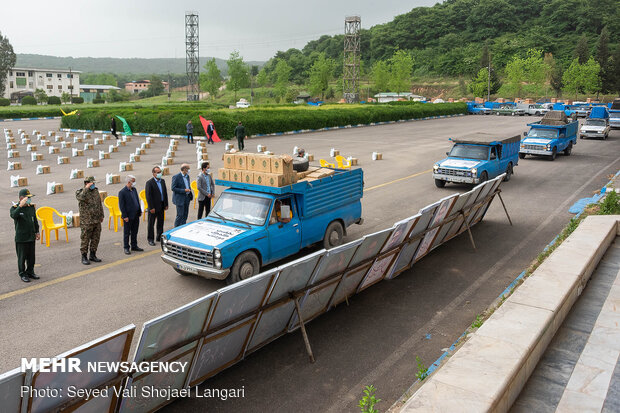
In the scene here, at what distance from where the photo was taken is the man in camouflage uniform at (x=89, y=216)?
10891 millimetres

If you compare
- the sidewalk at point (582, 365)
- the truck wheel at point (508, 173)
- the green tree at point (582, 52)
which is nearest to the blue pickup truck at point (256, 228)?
the sidewalk at point (582, 365)

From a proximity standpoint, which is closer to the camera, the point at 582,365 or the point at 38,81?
the point at 582,365

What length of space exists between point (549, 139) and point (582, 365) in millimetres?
23442

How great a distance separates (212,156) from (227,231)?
64.4 ft

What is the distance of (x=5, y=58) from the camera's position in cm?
13325

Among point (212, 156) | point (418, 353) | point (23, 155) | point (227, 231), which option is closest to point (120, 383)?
point (418, 353)

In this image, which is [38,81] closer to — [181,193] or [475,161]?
[475,161]

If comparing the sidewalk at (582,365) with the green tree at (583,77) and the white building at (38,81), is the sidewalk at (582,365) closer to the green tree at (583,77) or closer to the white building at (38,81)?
the green tree at (583,77)

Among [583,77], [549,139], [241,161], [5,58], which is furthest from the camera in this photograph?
[5,58]

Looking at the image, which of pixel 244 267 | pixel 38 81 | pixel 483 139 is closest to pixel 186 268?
pixel 244 267

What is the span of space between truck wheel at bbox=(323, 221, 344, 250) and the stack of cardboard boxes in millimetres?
1641

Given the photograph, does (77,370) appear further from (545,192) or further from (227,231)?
(545,192)

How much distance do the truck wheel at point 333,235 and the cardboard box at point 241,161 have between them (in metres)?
2.47

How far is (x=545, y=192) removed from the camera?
1900 cm
